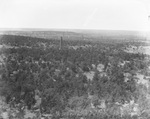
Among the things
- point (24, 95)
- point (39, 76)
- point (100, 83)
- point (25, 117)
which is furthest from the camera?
point (39, 76)

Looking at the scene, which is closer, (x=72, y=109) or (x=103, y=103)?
(x=72, y=109)

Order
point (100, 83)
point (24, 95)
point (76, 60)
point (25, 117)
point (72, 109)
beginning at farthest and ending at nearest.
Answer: point (76, 60)
point (100, 83)
point (24, 95)
point (72, 109)
point (25, 117)

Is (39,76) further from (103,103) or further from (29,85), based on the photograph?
(103,103)

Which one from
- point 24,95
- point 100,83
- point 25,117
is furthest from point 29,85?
point 100,83

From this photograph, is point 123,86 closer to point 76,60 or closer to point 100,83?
point 100,83

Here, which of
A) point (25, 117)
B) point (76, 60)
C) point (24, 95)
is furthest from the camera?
point (76, 60)

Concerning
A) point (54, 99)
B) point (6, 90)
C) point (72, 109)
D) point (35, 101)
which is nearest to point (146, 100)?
point (72, 109)

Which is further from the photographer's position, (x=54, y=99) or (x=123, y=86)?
(x=123, y=86)

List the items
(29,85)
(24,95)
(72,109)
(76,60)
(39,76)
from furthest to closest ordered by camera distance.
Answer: (76,60)
(39,76)
(29,85)
(24,95)
(72,109)
